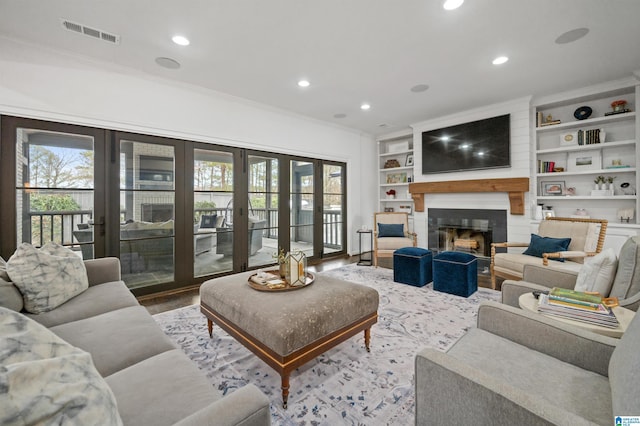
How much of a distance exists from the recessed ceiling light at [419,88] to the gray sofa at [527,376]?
3.11 metres

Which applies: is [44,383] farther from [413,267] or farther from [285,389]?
[413,267]

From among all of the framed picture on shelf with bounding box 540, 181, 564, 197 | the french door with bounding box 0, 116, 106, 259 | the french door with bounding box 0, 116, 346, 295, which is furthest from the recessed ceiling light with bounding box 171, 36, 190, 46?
the framed picture on shelf with bounding box 540, 181, 564, 197

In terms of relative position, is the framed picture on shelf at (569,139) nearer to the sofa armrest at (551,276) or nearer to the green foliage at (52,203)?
the sofa armrest at (551,276)

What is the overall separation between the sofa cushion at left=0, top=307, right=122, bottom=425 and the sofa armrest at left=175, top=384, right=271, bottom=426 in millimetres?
219

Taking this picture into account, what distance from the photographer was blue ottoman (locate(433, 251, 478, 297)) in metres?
3.36

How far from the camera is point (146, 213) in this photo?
3520 mm

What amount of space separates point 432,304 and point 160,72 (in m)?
4.16

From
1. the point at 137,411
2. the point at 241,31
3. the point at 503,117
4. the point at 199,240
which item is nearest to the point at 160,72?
the point at 241,31

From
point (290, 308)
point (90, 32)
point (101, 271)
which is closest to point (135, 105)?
point (90, 32)

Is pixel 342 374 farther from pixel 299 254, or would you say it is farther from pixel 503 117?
pixel 503 117

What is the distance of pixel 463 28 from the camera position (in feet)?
8.25

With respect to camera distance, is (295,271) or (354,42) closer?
(295,271)

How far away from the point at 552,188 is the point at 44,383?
5.64 meters

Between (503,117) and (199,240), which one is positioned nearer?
(199,240)
